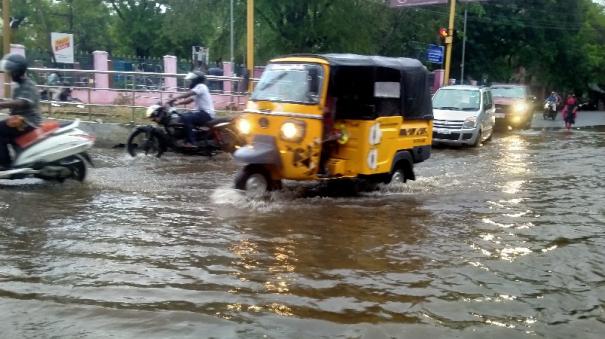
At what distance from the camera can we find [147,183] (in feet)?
31.6

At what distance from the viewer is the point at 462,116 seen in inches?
682

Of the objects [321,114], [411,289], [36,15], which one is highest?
[36,15]

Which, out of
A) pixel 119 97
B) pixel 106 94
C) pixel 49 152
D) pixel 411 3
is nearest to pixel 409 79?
pixel 49 152

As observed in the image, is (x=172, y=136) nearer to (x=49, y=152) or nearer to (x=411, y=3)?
(x=49, y=152)

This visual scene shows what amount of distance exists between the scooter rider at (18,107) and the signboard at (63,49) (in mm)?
15632

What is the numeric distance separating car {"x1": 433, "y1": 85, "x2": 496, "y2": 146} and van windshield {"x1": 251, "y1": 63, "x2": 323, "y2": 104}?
901 centimetres

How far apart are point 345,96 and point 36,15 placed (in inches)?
1769

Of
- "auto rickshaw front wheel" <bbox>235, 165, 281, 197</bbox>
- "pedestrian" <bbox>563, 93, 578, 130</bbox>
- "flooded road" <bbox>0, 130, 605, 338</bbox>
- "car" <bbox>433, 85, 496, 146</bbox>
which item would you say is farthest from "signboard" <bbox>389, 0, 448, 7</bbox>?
"auto rickshaw front wheel" <bbox>235, 165, 281, 197</bbox>

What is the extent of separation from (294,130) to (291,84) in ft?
2.58

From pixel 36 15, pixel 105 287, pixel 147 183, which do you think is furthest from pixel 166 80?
pixel 36 15

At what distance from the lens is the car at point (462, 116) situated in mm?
17047

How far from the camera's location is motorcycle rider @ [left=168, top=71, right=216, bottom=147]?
12.3m

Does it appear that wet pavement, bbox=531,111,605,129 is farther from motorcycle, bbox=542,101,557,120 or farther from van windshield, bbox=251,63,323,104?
van windshield, bbox=251,63,323,104

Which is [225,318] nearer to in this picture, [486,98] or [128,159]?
[128,159]
